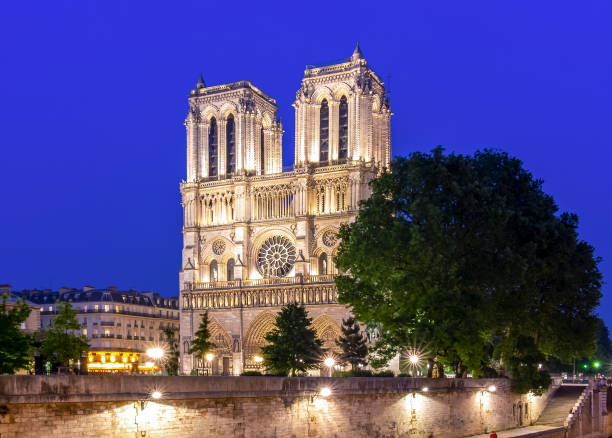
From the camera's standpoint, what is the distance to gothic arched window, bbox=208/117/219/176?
74.2m

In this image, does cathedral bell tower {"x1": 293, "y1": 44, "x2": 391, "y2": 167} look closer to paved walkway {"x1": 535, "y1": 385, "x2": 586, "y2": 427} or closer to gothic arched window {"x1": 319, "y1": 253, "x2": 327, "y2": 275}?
gothic arched window {"x1": 319, "y1": 253, "x2": 327, "y2": 275}

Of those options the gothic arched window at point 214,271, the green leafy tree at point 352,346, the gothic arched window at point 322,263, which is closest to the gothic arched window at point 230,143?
the gothic arched window at point 214,271

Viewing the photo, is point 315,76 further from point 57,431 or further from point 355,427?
point 57,431

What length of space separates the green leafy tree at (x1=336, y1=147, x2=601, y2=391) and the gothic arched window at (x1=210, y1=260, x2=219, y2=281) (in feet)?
106

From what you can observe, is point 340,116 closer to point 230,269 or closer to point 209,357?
point 230,269

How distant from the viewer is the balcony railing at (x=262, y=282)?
216 ft

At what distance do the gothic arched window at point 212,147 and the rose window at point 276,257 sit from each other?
9.46m

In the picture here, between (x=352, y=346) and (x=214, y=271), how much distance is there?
19351 millimetres

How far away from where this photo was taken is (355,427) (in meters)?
29.5

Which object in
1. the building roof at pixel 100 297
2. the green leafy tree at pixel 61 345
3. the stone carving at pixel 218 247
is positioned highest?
the stone carving at pixel 218 247

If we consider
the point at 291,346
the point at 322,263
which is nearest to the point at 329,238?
the point at 322,263

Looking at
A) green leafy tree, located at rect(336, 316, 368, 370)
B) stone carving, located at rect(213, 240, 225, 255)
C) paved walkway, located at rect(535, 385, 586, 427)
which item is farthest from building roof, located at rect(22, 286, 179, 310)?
paved walkway, located at rect(535, 385, 586, 427)

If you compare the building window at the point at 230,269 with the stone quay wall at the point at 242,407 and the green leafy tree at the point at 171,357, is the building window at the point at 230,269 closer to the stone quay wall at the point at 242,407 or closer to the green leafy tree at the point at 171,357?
the green leafy tree at the point at 171,357

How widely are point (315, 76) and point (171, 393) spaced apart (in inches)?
2050
